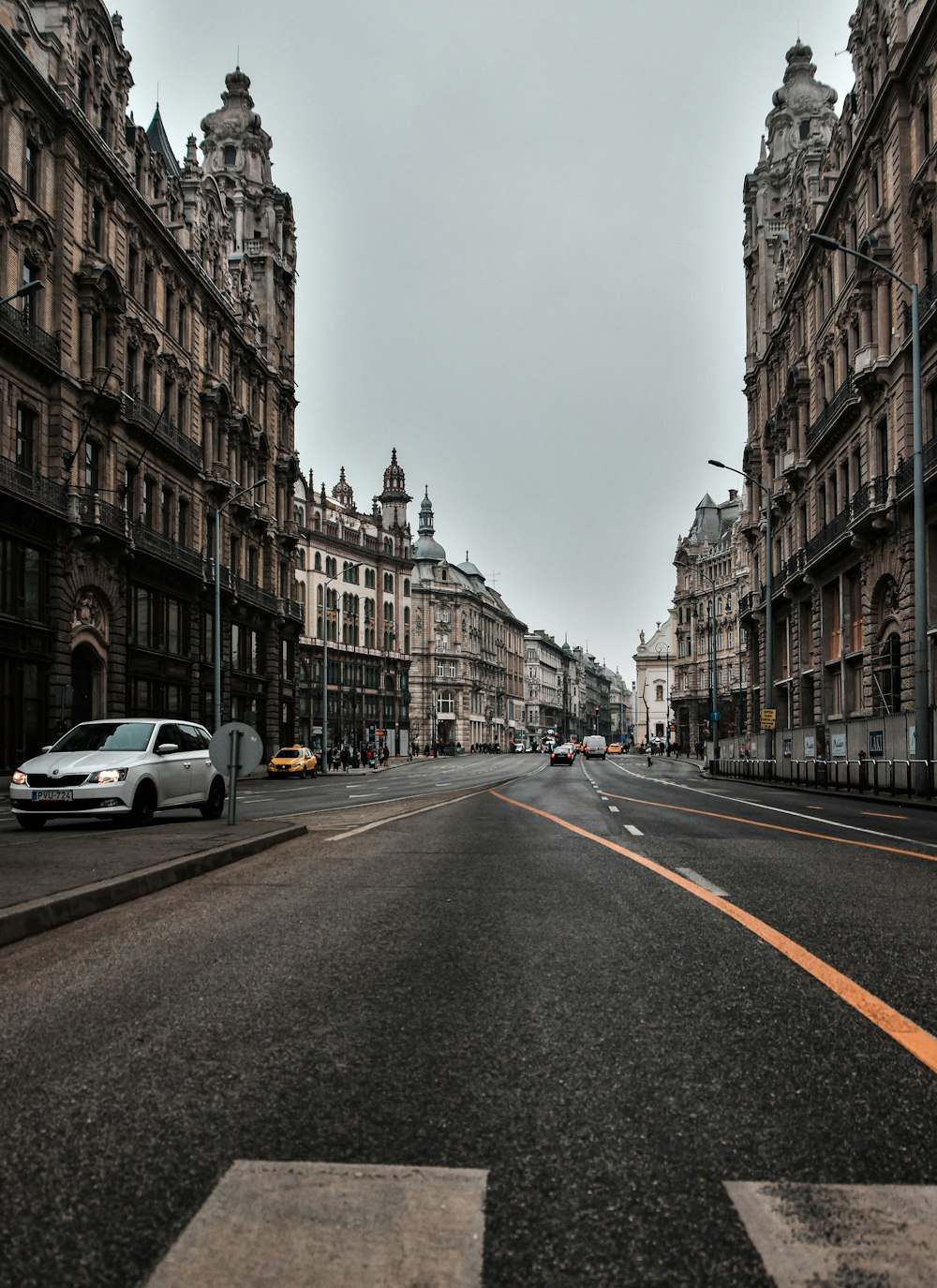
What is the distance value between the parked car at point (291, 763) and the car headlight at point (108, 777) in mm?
36762

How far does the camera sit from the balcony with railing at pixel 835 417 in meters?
40.1

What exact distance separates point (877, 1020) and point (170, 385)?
152 ft

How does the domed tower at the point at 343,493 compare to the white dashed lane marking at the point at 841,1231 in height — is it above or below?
above

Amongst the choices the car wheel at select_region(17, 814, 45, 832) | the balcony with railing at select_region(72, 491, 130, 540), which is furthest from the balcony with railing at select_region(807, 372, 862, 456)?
the car wheel at select_region(17, 814, 45, 832)

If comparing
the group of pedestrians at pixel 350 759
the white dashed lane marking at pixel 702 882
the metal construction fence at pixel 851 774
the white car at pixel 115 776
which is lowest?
the group of pedestrians at pixel 350 759

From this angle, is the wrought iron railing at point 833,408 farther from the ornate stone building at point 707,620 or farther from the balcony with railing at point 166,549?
the ornate stone building at point 707,620

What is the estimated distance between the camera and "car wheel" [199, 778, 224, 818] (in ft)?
60.3

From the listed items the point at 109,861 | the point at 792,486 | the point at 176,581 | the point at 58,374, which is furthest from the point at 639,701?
the point at 109,861

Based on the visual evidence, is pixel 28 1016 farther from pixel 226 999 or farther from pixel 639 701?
pixel 639 701

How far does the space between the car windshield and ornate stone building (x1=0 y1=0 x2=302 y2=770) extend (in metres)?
12.5

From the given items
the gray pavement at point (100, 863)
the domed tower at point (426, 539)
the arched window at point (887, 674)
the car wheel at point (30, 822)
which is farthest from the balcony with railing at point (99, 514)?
the domed tower at point (426, 539)

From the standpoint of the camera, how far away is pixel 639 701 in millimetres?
154250

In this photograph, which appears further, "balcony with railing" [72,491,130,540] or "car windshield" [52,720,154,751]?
"balcony with railing" [72,491,130,540]

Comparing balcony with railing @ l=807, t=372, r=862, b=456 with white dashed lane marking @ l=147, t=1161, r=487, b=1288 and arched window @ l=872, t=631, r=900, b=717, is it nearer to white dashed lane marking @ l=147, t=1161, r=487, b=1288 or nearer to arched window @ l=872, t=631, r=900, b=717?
arched window @ l=872, t=631, r=900, b=717
